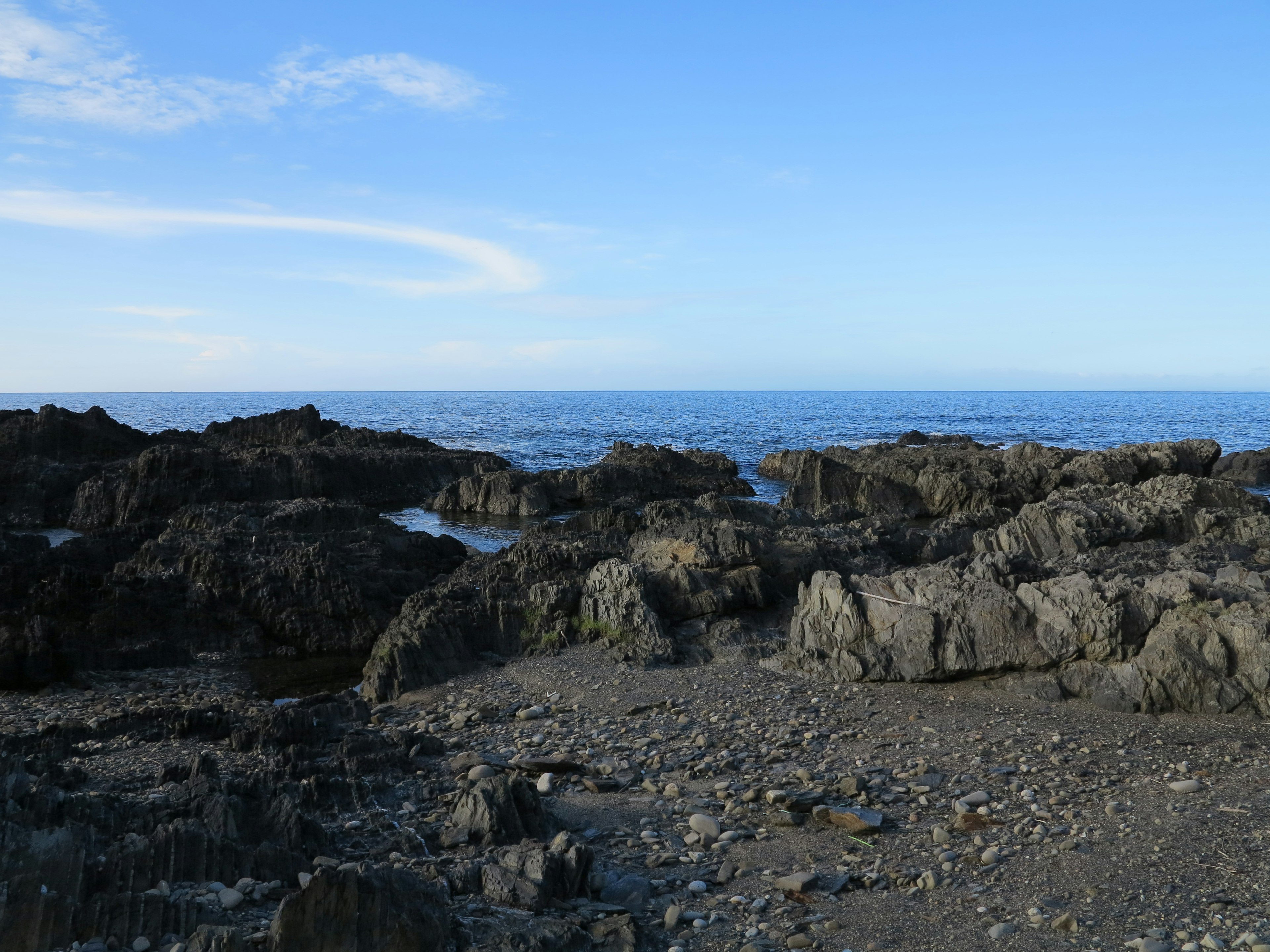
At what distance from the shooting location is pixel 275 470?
33.0 metres

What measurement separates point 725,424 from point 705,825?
90.0m

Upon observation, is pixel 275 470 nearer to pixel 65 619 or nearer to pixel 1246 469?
pixel 65 619

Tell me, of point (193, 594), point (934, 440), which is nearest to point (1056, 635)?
point (193, 594)

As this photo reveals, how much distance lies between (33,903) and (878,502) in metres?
29.8

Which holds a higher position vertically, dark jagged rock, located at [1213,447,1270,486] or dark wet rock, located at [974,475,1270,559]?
dark wet rock, located at [974,475,1270,559]

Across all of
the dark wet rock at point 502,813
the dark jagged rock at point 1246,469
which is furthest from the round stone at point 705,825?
the dark jagged rock at point 1246,469

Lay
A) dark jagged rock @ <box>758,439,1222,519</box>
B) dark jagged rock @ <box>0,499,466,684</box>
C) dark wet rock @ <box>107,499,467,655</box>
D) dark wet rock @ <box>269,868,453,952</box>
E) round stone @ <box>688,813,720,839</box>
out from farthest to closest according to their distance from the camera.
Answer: dark jagged rock @ <box>758,439,1222,519</box>, dark wet rock @ <box>107,499,467,655</box>, dark jagged rock @ <box>0,499,466,684</box>, round stone @ <box>688,813,720,839</box>, dark wet rock @ <box>269,868,453,952</box>

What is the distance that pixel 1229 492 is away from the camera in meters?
20.6

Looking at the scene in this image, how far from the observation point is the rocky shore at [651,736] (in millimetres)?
5453

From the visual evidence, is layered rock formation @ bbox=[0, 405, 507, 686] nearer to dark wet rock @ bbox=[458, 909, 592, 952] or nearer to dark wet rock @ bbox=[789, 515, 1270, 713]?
dark wet rock @ bbox=[789, 515, 1270, 713]

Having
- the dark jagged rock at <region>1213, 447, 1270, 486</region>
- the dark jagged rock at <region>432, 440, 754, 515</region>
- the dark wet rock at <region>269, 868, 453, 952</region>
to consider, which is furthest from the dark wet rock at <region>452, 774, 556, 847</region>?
the dark jagged rock at <region>1213, 447, 1270, 486</region>

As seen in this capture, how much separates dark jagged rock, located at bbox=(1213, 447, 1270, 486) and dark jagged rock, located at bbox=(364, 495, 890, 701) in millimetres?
30581

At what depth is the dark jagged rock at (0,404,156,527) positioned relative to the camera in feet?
95.7

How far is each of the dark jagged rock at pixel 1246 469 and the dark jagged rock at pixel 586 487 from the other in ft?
67.2
